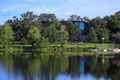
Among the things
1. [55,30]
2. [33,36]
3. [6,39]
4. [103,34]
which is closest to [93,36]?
[103,34]

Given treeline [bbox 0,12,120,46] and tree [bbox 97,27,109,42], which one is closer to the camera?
treeline [bbox 0,12,120,46]

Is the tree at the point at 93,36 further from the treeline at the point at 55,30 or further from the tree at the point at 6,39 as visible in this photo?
the tree at the point at 6,39

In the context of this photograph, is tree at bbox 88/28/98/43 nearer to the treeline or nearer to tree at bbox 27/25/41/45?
the treeline

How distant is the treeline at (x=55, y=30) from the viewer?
144 ft

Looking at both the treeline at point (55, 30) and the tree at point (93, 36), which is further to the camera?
the tree at point (93, 36)

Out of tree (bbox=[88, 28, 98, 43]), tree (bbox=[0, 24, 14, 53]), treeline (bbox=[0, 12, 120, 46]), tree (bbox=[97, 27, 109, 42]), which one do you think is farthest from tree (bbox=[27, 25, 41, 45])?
tree (bbox=[97, 27, 109, 42])

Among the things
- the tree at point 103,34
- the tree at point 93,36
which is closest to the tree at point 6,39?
the tree at point 93,36

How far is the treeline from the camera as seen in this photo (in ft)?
144

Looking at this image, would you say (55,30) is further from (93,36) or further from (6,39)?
(6,39)

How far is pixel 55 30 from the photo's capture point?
4809 cm

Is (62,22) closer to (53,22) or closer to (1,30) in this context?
(53,22)

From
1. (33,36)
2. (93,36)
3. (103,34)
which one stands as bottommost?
(93,36)

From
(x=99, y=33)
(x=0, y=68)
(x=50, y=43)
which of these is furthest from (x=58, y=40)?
(x=0, y=68)

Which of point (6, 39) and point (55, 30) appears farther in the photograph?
point (55, 30)
